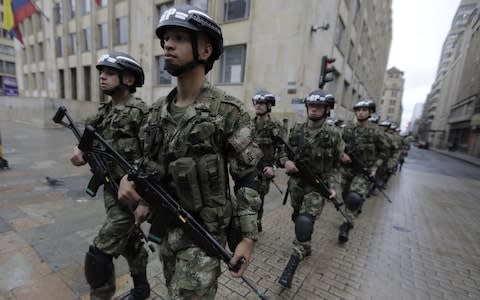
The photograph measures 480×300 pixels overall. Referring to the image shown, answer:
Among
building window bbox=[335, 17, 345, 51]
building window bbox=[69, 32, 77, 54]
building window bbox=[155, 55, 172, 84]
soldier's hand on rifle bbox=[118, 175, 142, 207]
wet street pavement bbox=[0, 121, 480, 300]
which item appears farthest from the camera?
building window bbox=[69, 32, 77, 54]

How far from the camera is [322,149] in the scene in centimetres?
306

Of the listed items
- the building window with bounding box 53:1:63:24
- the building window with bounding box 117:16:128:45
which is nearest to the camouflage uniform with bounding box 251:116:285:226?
the building window with bounding box 117:16:128:45

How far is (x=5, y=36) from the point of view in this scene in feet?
142

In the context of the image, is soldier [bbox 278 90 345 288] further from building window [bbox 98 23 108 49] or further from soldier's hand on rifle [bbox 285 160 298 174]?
building window [bbox 98 23 108 49]

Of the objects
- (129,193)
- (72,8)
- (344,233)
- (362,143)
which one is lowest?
(344,233)

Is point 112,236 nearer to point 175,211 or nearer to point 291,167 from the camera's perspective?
point 175,211

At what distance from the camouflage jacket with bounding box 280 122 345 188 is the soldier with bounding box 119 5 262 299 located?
1.82 m

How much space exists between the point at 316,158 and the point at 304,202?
0.62 m

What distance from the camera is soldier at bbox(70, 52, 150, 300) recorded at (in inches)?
71.6

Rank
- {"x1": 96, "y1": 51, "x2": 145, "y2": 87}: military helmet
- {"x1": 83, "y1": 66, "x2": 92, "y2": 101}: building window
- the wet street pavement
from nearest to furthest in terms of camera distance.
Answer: {"x1": 96, "y1": 51, "x2": 145, "y2": 87}: military helmet < the wet street pavement < {"x1": 83, "y1": 66, "x2": 92, "y2": 101}: building window

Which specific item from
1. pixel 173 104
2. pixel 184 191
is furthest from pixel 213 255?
pixel 173 104

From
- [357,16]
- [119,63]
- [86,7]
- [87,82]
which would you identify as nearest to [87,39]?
[86,7]

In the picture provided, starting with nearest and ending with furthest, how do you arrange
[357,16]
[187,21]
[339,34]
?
[187,21]
[339,34]
[357,16]

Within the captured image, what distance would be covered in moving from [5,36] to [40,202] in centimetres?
6087
